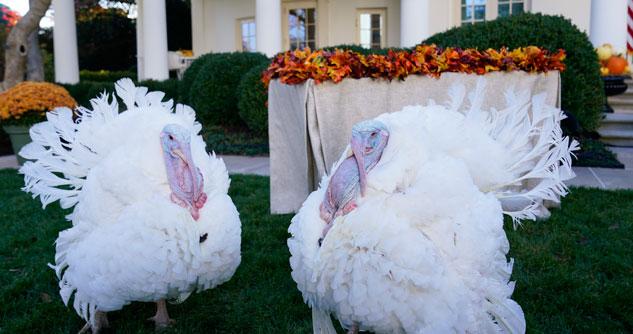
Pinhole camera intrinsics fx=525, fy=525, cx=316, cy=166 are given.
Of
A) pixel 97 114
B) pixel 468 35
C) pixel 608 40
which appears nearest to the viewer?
pixel 97 114

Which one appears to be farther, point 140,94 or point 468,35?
point 468,35

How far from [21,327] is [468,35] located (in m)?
5.80

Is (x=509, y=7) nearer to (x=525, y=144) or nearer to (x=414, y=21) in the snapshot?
(x=414, y=21)

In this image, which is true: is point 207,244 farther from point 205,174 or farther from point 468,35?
point 468,35

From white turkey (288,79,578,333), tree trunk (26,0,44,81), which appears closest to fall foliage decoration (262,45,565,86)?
white turkey (288,79,578,333)

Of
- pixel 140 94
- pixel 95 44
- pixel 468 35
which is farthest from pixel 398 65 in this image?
pixel 95 44

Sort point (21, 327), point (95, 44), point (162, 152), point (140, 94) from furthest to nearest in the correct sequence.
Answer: point (95, 44)
point (140, 94)
point (21, 327)
point (162, 152)

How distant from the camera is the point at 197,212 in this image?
8.28 feet

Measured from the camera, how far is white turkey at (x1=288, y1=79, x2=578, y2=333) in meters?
1.99

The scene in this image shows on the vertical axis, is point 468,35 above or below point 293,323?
above

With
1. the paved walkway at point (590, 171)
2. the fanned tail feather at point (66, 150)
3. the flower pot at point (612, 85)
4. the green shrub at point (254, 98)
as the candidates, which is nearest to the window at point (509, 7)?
the flower pot at point (612, 85)

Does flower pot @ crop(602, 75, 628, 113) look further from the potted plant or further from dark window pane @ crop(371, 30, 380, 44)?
the potted plant

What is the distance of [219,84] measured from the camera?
9.43 m

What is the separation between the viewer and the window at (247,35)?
16.1 m
